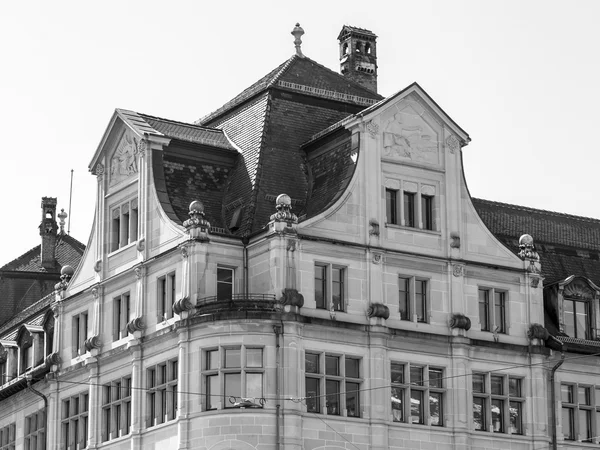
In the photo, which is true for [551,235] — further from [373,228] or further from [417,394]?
[417,394]

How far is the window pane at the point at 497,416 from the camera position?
287 ft

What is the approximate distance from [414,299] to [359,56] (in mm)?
23342

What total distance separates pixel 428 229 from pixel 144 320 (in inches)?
562

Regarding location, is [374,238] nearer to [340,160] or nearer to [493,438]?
[340,160]

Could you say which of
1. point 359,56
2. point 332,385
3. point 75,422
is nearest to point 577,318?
point 332,385

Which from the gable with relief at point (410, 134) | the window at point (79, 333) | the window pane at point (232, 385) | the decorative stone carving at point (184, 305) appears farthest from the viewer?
the window at point (79, 333)

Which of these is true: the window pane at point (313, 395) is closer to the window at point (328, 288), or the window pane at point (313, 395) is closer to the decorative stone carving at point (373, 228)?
the window at point (328, 288)

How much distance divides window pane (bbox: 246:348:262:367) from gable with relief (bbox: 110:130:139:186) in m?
12.7

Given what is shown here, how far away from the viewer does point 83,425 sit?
299 feet

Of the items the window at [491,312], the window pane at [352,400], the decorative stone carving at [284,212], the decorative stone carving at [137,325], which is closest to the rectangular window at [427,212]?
the window at [491,312]

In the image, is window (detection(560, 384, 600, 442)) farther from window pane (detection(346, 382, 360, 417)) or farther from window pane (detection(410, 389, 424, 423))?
window pane (detection(346, 382, 360, 417))

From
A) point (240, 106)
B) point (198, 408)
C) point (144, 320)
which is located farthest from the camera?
point (240, 106)

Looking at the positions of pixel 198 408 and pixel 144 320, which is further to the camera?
pixel 144 320

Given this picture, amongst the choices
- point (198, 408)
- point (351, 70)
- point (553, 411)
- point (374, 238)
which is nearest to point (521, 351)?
point (553, 411)
